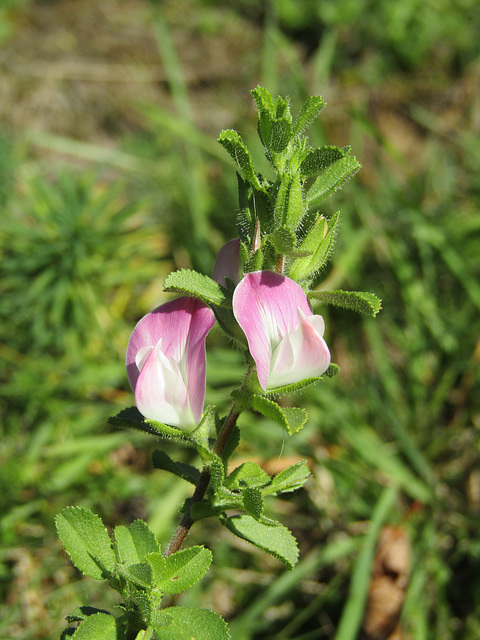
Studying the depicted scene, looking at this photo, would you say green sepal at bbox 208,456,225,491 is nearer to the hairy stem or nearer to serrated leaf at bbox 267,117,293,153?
the hairy stem

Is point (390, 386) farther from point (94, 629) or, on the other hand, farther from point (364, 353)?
point (94, 629)

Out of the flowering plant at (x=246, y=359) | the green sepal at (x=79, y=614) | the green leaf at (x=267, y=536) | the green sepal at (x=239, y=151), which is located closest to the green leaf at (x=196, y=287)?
the flowering plant at (x=246, y=359)

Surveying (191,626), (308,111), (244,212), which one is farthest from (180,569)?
(308,111)

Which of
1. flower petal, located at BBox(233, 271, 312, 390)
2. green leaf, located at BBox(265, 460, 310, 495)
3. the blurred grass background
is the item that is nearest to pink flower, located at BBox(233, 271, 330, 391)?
flower petal, located at BBox(233, 271, 312, 390)

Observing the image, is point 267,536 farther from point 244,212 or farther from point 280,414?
point 244,212

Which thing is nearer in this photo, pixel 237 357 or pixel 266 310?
pixel 266 310
